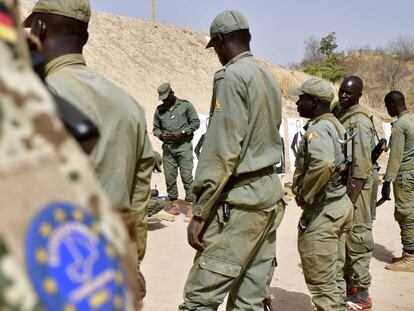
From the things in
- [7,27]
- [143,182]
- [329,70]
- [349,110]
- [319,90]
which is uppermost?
[7,27]

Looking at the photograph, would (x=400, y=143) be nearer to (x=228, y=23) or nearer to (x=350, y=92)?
(x=350, y=92)

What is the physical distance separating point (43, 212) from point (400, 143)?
530 cm

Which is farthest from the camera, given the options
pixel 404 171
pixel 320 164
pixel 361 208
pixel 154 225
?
pixel 154 225

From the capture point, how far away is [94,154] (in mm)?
1725

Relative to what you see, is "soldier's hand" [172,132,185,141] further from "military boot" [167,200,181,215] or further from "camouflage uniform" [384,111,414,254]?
"camouflage uniform" [384,111,414,254]

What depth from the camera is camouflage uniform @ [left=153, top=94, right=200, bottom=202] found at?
749 cm

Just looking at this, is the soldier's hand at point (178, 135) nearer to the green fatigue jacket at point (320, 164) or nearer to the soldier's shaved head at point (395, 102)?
the soldier's shaved head at point (395, 102)

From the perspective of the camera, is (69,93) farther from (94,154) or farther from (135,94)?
(135,94)

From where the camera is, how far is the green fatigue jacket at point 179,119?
295 inches

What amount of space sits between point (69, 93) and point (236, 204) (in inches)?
47.6

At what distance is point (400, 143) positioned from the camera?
5.43 m

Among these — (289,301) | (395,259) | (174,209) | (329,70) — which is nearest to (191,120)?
(174,209)

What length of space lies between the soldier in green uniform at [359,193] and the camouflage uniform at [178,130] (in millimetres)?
3234

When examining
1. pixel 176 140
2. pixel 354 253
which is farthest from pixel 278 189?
pixel 176 140
